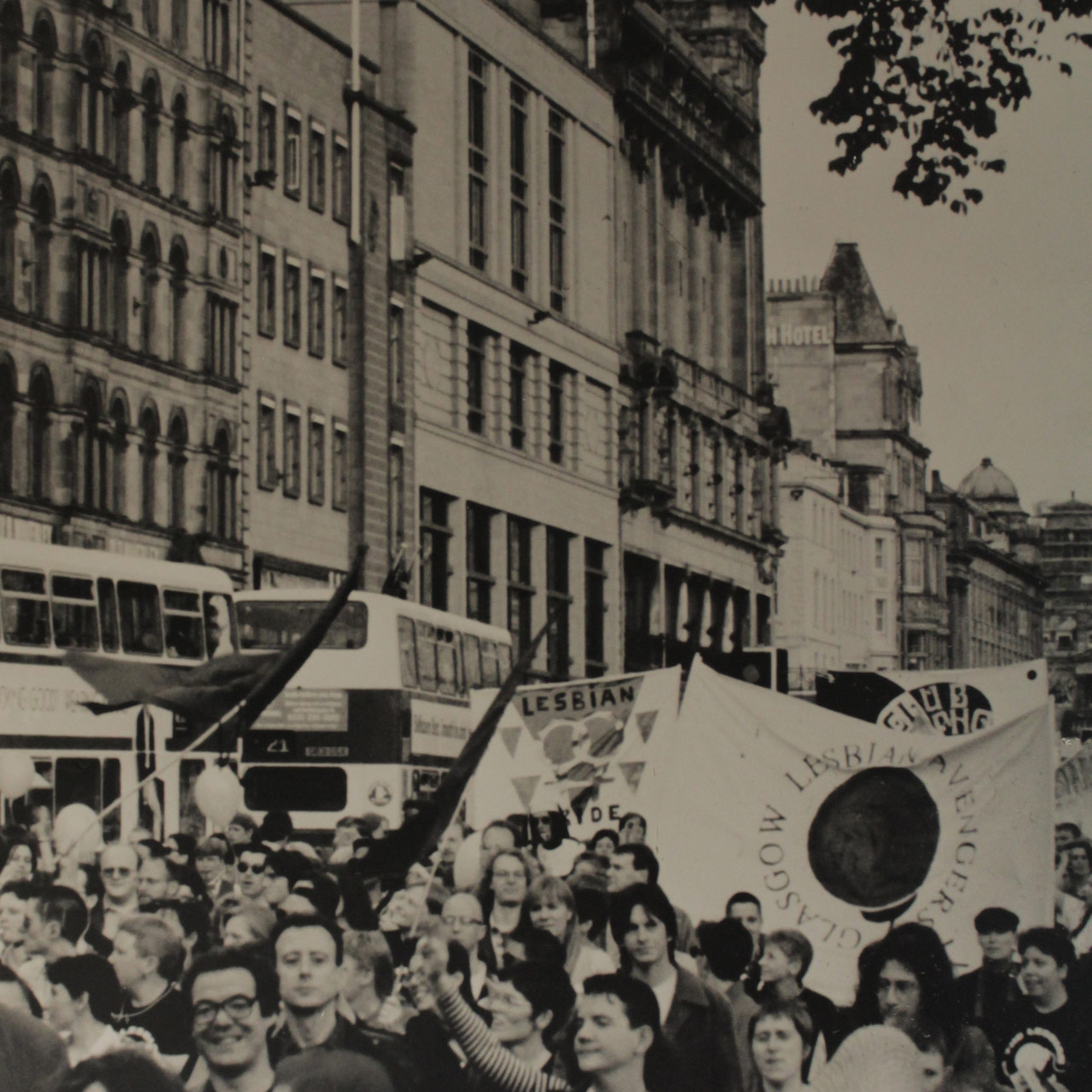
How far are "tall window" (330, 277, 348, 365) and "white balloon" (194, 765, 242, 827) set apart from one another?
12.9m

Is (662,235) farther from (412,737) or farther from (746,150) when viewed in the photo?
(412,737)

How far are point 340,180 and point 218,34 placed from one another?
78.0 inches

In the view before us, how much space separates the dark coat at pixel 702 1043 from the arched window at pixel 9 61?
15.2 metres

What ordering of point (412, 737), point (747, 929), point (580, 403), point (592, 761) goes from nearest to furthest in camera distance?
point (747, 929), point (592, 761), point (412, 737), point (580, 403)

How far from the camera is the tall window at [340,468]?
27.0 meters

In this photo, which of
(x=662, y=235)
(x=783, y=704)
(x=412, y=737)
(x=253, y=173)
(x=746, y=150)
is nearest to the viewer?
(x=783, y=704)

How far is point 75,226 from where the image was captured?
24.2 meters

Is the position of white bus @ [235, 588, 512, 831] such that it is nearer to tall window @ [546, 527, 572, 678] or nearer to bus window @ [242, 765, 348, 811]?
bus window @ [242, 765, 348, 811]

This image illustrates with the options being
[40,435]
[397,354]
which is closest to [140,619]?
[40,435]

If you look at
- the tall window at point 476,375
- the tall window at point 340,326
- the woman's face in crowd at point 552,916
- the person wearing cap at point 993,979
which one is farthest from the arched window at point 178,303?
the person wearing cap at point 993,979

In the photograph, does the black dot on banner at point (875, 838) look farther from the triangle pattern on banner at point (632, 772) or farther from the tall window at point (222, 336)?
the tall window at point (222, 336)

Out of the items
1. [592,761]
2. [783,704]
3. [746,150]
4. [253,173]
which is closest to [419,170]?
[253,173]

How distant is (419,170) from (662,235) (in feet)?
51.4

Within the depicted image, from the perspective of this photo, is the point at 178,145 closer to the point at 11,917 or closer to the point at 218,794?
the point at 218,794
